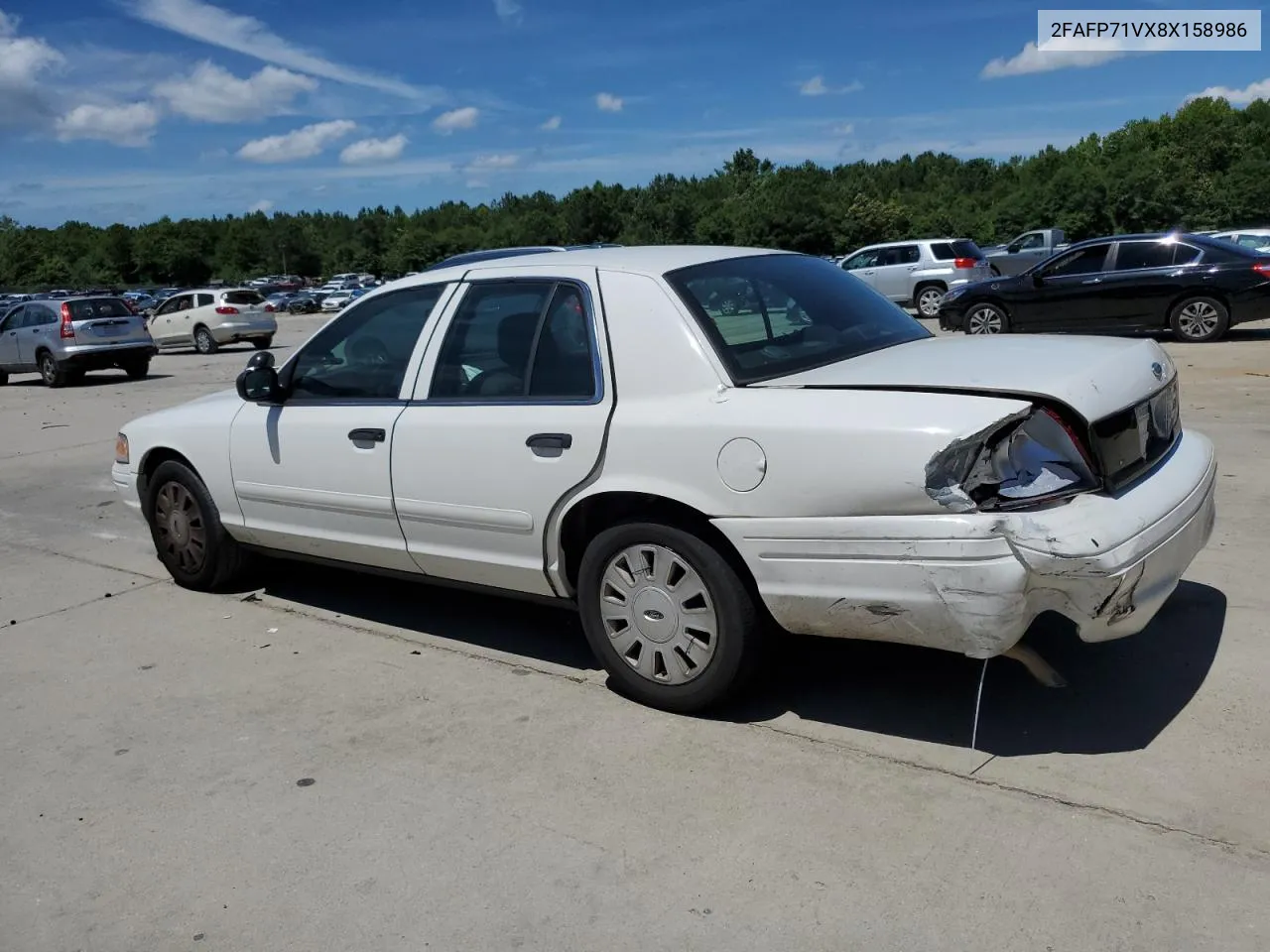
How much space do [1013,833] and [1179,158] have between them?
255 ft

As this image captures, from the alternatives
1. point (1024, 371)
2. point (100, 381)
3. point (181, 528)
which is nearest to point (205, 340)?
point (100, 381)

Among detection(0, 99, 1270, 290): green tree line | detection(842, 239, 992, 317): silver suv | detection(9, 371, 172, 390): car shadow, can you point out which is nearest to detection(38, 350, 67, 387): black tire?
detection(9, 371, 172, 390): car shadow

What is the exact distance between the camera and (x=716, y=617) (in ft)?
12.9

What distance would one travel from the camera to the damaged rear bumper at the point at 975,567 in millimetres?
3361

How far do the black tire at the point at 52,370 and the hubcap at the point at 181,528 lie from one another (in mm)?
15928

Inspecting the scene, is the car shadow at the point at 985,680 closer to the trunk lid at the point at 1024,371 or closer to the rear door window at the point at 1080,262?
the trunk lid at the point at 1024,371

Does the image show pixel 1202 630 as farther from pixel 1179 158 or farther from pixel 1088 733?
pixel 1179 158

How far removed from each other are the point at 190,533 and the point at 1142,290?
13727mm

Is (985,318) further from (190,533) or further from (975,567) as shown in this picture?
(975,567)

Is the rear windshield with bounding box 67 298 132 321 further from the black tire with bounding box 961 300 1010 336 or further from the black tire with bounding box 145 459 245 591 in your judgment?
the black tire with bounding box 145 459 245 591

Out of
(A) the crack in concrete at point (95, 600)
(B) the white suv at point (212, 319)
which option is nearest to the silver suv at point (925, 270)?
(B) the white suv at point (212, 319)

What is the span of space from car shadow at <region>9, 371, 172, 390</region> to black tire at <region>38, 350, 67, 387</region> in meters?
0.18

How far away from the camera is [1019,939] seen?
276 centimetres

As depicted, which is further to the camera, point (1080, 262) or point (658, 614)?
point (1080, 262)
